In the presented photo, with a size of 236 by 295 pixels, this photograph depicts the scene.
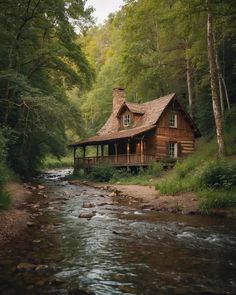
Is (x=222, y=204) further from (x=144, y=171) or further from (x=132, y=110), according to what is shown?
(x=132, y=110)

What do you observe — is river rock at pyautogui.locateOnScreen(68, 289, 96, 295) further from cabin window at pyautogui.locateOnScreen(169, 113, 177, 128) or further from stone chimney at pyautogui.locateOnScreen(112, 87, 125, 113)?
stone chimney at pyautogui.locateOnScreen(112, 87, 125, 113)

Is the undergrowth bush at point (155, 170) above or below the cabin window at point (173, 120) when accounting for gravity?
below

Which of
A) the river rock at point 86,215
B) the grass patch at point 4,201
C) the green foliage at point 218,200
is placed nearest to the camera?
the grass patch at point 4,201

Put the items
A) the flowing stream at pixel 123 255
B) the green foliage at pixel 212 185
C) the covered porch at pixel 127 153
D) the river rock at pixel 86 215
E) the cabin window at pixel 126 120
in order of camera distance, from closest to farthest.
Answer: the flowing stream at pixel 123 255 < the river rock at pixel 86 215 < the green foliage at pixel 212 185 < the covered porch at pixel 127 153 < the cabin window at pixel 126 120

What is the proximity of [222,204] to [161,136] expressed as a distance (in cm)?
1786

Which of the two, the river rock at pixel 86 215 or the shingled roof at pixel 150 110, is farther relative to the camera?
the shingled roof at pixel 150 110

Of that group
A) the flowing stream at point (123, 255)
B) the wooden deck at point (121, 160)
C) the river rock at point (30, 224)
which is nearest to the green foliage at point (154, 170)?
the wooden deck at point (121, 160)

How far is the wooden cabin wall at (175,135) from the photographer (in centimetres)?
3191

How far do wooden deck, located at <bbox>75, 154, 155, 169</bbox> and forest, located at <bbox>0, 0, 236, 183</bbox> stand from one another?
11.8 ft

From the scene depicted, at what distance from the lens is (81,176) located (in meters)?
34.1

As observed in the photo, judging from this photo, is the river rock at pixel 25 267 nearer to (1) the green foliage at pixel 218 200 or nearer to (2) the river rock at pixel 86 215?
(2) the river rock at pixel 86 215

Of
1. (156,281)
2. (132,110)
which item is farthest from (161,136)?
(156,281)

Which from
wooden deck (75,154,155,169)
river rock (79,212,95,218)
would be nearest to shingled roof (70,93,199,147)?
wooden deck (75,154,155,169)

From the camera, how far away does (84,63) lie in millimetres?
32062
